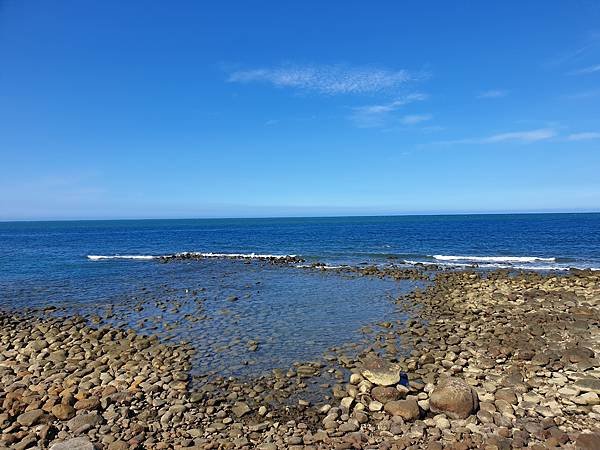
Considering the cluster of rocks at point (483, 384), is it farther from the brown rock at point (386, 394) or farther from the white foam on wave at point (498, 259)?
the white foam on wave at point (498, 259)

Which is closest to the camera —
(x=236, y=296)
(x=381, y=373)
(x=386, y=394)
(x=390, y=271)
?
(x=386, y=394)

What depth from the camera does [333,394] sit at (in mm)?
9430

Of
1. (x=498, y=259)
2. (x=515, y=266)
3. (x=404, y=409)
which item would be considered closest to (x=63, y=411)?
(x=404, y=409)

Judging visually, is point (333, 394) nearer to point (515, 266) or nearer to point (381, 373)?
point (381, 373)

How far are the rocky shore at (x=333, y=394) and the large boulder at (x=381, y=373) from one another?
29 mm

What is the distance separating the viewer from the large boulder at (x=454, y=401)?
8.20 m

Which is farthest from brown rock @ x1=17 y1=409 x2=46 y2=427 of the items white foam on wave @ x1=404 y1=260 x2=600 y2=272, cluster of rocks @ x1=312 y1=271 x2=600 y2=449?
white foam on wave @ x1=404 y1=260 x2=600 y2=272

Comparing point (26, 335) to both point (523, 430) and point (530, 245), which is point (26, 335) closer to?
point (523, 430)

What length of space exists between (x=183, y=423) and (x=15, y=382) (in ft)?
18.3

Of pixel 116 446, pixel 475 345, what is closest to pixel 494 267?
pixel 475 345

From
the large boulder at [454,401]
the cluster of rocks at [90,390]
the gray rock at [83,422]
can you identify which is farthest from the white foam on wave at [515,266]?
the gray rock at [83,422]

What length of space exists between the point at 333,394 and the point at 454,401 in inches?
108

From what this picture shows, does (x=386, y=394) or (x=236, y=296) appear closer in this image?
(x=386, y=394)

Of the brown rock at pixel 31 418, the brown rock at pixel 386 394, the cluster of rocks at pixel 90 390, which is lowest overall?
the cluster of rocks at pixel 90 390
